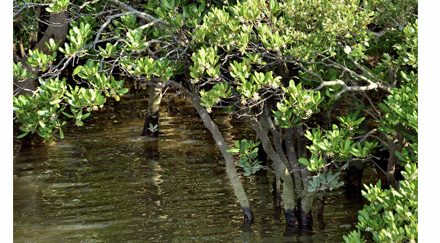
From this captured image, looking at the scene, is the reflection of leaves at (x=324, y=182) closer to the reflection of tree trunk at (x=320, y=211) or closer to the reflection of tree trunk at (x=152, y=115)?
the reflection of tree trunk at (x=320, y=211)

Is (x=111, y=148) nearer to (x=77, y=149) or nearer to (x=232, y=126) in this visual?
(x=77, y=149)

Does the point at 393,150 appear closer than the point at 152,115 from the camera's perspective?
Yes

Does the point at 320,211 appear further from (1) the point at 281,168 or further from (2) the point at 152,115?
(2) the point at 152,115

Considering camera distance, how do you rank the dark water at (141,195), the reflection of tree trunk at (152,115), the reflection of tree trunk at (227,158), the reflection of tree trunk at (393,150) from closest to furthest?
the reflection of tree trunk at (393,150)
the reflection of tree trunk at (227,158)
the dark water at (141,195)
the reflection of tree trunk at (152,115)

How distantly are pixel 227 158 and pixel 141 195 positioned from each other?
2844 millimetres

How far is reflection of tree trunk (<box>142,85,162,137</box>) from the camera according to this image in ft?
60.0

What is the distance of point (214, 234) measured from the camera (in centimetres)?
1261

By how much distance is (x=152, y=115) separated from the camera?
1902cm

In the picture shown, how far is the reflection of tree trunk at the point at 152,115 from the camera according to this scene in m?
18.3

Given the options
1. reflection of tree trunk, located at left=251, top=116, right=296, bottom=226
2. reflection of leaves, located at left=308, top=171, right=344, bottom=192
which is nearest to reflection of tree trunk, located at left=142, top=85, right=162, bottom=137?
reflection of tree trunk, located at left=251, top=116, right=296, bottom=226

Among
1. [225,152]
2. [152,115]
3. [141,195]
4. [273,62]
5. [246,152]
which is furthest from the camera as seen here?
[152,115]

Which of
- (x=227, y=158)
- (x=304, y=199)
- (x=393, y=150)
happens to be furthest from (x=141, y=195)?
(x=393, y=150)

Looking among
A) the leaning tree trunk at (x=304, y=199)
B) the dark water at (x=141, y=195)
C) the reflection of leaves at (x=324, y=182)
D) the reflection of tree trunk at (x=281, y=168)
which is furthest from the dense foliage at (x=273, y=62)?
the dark water at (x=141, y=195)

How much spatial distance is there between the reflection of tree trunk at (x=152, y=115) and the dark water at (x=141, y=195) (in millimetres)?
254
